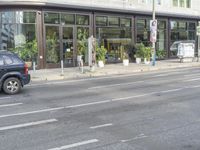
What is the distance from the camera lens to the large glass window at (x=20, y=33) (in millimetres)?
25938

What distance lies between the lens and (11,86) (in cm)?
1561

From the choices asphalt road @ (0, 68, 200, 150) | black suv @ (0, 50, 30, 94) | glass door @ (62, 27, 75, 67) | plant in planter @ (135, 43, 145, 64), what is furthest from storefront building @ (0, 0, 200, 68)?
asphalt road @ (0, 68, 200, 150)

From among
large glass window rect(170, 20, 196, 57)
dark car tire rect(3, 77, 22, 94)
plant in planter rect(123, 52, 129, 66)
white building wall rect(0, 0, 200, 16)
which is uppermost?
white building wall rect(0, 0, 200, 16)

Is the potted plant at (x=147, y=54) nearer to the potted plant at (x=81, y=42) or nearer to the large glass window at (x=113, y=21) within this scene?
the large glass window at (x=113, y=21)

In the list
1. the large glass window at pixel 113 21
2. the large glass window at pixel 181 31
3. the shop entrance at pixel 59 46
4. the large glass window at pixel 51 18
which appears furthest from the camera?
the large glass window at pixel 181 31

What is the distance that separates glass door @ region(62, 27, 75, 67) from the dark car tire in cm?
1273

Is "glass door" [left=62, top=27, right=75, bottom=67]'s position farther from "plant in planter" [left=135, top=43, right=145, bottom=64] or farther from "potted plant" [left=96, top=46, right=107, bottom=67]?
"plant in planter" [left=135, top=43, right=145, bottom=64]

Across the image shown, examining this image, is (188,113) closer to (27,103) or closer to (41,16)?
(27,103)

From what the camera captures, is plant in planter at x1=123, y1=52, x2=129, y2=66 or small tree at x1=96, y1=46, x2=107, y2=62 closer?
small tree at x1=96, y1=46, x2=107, y2=62

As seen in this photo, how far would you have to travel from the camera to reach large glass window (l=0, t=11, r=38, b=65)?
85.1 feet

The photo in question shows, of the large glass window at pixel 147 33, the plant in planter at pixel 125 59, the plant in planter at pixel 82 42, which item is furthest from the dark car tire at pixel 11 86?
the large glass window at pixel 147 33

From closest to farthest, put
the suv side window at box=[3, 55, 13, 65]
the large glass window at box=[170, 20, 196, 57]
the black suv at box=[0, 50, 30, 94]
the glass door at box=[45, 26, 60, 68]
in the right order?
1. the black suv at box=[0, 50, 30, 94]
2. the suv side window at box=[3, 55, 13, 65]
3. the glass door at box=[45, 26, 60, 68]
4. the large glass window at box=[170, 20, 196, 57]

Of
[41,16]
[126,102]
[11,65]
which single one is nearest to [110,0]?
[41,16]

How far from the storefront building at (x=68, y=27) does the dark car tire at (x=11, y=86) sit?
1034cm
